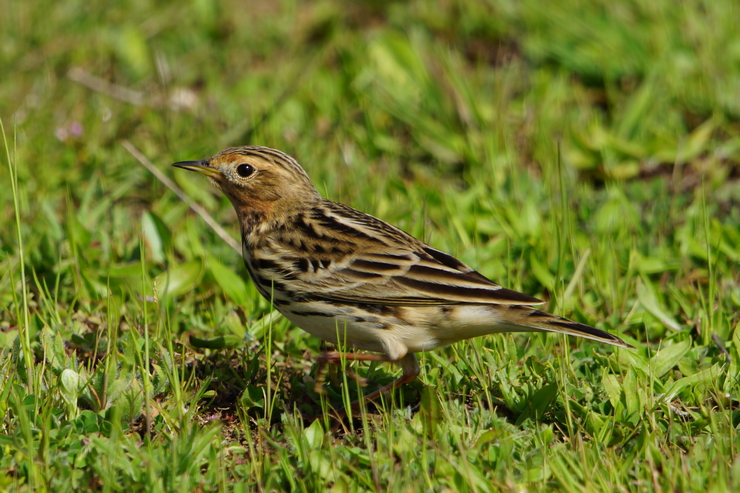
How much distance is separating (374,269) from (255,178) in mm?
1123

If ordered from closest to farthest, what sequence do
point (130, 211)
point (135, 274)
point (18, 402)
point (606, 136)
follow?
1. point (18, 402)
2. point (135, 274)
3. point (130, 211)
4. point (606, 136)

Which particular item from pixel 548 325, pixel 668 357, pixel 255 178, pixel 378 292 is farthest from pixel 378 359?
pixel 668 357

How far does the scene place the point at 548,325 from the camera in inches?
178

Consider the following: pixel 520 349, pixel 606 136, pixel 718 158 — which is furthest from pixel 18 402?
pixel 718 158

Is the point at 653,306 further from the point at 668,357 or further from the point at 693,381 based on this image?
the point at 693,381

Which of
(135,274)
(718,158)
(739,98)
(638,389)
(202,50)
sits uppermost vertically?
(202,50)

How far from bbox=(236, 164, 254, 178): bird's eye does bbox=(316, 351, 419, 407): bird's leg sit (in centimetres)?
136

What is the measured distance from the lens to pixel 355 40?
30.7ft

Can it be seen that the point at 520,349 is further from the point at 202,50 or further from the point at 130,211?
the point at 202,50

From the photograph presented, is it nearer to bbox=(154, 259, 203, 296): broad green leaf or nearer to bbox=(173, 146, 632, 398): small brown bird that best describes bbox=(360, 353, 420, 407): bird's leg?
bbox=(173, 146, 632, 398): small brown bird

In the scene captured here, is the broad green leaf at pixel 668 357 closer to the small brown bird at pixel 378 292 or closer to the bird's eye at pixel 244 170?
the small brown bird at pixel 378 292

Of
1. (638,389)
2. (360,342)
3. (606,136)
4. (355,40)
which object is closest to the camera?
(638,389)

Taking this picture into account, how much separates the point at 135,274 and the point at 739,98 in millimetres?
5469

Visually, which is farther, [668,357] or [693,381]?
[668,357]
